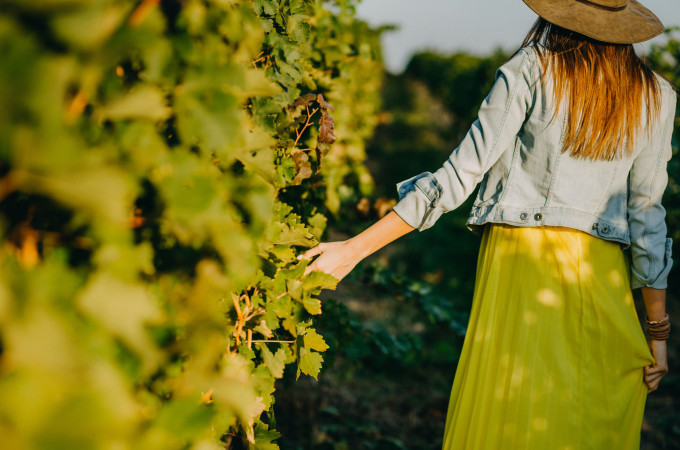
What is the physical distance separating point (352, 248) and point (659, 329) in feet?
3.99

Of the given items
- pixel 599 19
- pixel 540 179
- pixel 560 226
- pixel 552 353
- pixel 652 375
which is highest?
pixel 599 19

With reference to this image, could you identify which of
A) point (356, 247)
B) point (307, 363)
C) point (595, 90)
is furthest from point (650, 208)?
point (307, 363)

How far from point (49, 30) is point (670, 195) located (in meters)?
4.76

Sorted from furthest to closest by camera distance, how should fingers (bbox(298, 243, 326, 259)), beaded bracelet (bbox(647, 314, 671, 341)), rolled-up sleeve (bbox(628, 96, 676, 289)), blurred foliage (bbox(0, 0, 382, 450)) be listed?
beaded bracelet (bbox(647, 314, 671, 341)) < rolled-up sleeve (bbox(628, 96, 676, 289)) < fingers (bbox(298, 243, 326, 259)) < blurred foliage (bbox(0, 0, 382, 450))

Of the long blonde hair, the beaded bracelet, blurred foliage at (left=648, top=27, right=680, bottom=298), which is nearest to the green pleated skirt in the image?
the beaded bracelet

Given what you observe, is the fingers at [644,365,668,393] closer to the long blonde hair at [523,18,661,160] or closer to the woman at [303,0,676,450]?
the woman at [303,0,676,450]

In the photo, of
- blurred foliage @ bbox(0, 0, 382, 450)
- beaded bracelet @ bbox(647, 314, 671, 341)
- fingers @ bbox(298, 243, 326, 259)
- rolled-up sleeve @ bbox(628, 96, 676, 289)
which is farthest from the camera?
beaded bracelet @ bbox(647, 314, 671, 341)

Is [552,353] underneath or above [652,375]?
above

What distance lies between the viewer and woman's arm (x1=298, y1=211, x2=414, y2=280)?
1.48 m

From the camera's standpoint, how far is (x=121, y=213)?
2.05 feet

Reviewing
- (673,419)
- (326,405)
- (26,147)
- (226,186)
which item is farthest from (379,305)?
(26,147)

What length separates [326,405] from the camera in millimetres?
3420

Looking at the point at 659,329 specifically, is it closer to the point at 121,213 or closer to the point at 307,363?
the point at 307,363

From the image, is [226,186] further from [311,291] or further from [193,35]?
[311,291]
